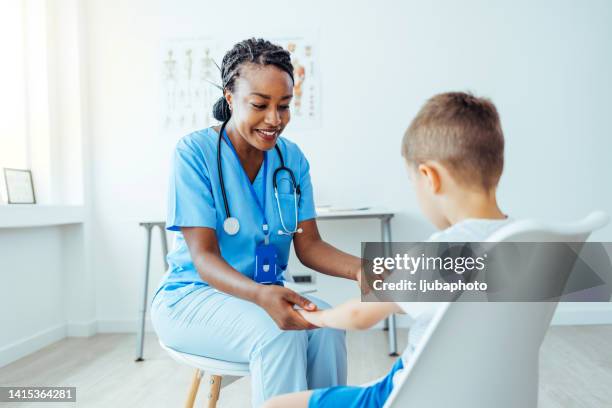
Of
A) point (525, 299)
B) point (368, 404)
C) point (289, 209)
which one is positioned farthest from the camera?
point (289, 209)

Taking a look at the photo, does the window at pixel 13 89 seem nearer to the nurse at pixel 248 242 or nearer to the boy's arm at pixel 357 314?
the nurse at pixel 248 242

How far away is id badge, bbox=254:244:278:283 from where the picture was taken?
122cm

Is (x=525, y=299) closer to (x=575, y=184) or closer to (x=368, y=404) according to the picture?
(x=368, y=404)

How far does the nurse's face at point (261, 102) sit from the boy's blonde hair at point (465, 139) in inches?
19.9

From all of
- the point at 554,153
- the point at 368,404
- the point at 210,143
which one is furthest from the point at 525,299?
the point at 554,153

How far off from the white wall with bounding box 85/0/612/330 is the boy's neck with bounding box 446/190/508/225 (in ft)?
7.13

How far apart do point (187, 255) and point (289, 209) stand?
27 cm

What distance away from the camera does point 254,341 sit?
990mm

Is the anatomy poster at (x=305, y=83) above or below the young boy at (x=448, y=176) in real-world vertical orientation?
above

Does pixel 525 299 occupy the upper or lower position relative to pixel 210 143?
lower

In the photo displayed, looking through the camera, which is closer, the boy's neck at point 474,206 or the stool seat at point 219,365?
the boy's neck at point 474,206

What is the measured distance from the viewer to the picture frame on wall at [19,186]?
8.53 ft

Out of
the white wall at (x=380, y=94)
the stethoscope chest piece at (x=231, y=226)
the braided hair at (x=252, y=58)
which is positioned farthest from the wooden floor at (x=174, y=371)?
the braided hair at (x=252, y=58)

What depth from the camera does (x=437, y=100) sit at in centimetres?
80
